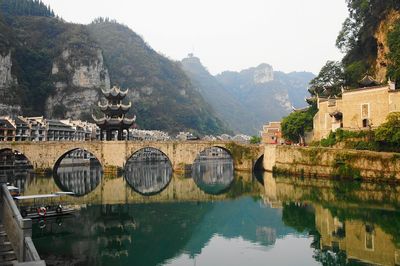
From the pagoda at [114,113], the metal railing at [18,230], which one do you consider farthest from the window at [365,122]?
the metal railing at [18,230]

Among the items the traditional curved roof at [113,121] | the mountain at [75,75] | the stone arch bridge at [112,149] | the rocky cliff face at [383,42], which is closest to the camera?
the rocky cliff face at [383,42]

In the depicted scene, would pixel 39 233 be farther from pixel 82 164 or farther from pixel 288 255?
pixel 82 164

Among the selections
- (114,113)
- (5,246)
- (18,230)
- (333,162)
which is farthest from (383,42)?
(5,246)

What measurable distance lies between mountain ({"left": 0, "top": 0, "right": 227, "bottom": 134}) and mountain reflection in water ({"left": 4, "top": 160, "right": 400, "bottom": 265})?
68.1 m

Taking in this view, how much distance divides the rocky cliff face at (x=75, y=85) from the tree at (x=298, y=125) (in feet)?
224

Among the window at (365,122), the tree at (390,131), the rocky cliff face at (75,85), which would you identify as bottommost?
the tree at (390,131)

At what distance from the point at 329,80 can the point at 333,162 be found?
21.5 meters

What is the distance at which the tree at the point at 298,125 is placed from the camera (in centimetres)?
5562

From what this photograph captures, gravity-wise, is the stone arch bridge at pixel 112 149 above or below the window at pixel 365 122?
below

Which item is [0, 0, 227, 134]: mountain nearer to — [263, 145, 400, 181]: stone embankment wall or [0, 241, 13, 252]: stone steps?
[263, 145, 400, 181]: stone embankment wall

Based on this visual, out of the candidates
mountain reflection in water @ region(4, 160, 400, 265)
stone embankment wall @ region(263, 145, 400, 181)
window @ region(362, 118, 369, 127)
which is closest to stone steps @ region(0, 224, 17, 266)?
mountain reflection in water @ region(4, 160, 400, 265)

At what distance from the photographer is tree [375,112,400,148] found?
36037mm

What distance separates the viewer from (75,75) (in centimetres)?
11581

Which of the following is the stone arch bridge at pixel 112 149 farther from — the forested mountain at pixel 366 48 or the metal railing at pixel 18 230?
the metal railing at pixel 18 230
